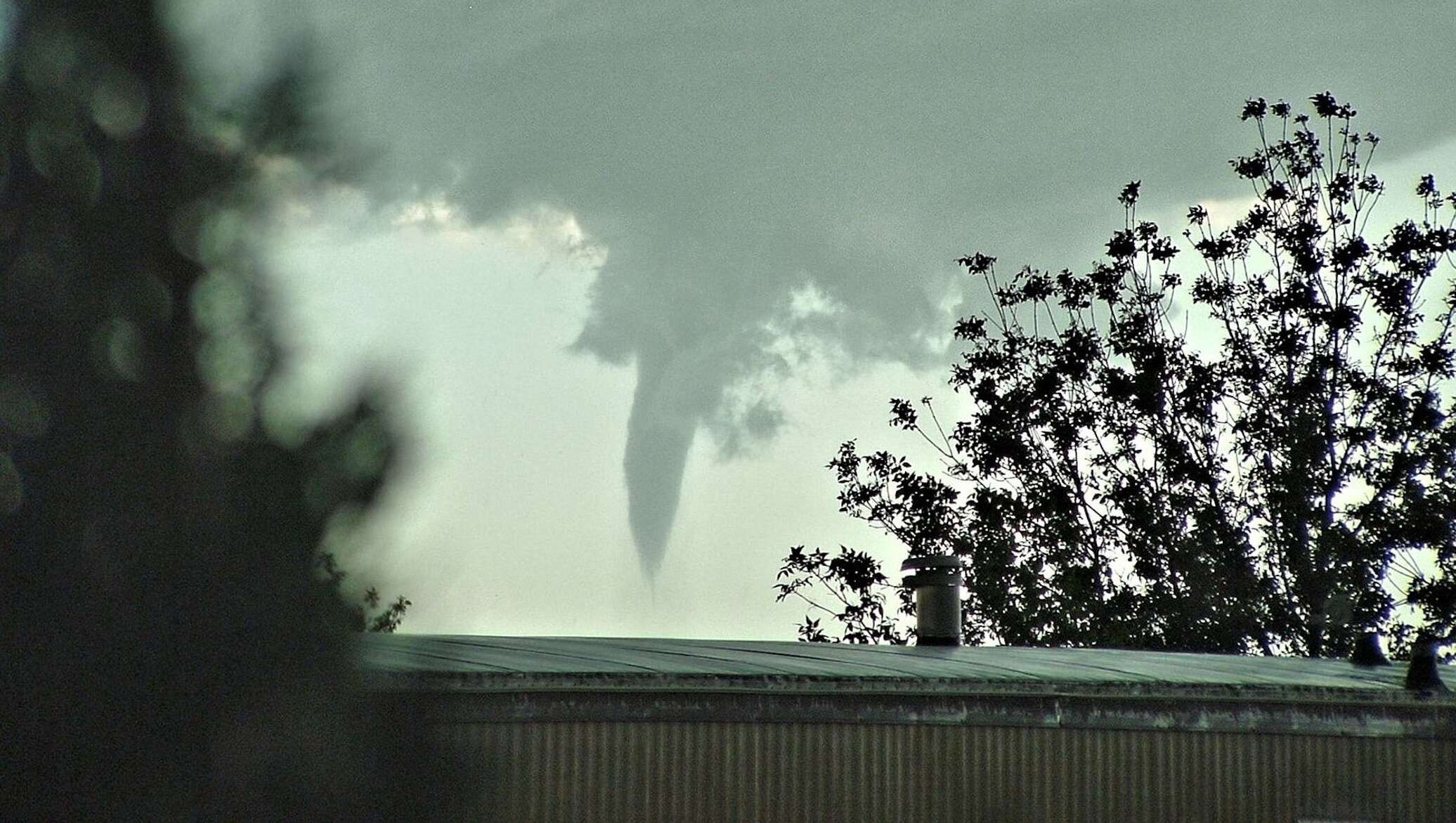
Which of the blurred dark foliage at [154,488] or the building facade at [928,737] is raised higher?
the blurred dark foliage at [154,488]

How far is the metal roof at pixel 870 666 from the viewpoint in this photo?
10.8 metres

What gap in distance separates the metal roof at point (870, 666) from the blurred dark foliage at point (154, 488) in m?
3.94

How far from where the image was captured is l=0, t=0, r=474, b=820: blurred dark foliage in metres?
5.01

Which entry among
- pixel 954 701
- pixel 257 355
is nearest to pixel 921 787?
pixel 954 701

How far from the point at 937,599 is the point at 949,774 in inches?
199

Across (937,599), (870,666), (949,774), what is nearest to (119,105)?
(949,774)

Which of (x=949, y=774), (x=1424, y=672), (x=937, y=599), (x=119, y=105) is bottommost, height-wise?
(x=949, y=774)

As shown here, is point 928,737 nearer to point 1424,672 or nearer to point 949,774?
point 949,774

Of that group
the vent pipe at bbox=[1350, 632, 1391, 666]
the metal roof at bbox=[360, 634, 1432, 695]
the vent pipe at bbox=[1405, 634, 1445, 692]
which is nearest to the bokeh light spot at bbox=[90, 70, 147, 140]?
the metal roof at bbox=[360, 634, 1432, 695]

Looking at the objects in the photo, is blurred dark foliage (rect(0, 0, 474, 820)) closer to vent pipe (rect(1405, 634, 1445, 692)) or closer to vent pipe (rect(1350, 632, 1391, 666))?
→ vent pipe (rect(1405, 634, 1445, 692))

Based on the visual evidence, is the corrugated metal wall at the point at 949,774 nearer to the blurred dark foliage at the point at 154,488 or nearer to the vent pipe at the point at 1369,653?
the vent pipe at the point at 1369,653

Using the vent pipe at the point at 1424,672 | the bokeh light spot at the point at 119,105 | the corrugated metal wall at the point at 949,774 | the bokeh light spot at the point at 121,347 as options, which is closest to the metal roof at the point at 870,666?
the vent pipe at the point at 1424,672

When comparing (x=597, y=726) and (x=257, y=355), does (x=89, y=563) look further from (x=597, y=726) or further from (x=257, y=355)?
(x=597, y=726)

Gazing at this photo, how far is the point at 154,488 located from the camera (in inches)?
206
